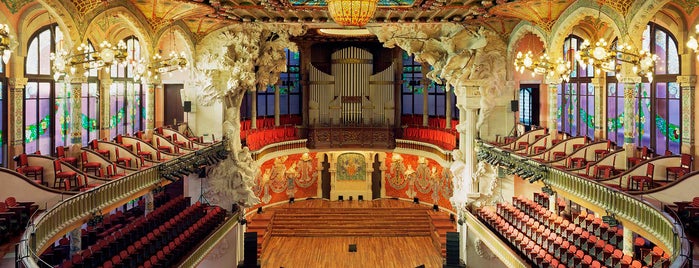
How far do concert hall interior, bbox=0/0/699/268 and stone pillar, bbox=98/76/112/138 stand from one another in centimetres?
11

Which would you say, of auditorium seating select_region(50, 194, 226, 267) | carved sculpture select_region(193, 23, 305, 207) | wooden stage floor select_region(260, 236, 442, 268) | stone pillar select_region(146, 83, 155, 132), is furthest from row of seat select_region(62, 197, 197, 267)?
wooden stage floor select_region(260, 236, 442, 268)

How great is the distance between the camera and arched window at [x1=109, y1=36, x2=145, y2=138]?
980 inches

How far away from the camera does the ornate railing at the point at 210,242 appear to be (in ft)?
58.9

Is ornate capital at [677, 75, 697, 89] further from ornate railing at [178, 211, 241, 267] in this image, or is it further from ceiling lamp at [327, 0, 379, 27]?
ornate railing at [178, 211, 241, 267]

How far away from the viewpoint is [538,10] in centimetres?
1942

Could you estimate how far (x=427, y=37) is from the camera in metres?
24.5

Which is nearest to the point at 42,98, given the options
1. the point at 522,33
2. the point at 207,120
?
the point at 207,120

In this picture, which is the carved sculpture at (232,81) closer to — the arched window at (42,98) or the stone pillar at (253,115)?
the stone pillar at (253,115)

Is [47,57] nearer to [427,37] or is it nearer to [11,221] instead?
[11,221]

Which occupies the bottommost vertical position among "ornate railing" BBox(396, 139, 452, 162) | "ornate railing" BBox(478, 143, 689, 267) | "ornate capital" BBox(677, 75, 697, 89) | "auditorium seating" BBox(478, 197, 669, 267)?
"auditorium seating" BBox(478, 197, 669, 267)

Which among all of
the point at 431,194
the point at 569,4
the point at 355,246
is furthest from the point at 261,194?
the point at 569,4

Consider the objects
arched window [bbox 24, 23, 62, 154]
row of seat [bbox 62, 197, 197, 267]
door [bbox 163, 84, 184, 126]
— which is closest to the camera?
row of seat [bbox 62, 197, 197, 267]

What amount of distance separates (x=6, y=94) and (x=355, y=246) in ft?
47.0

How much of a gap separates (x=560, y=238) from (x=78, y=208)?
12.8 metres
